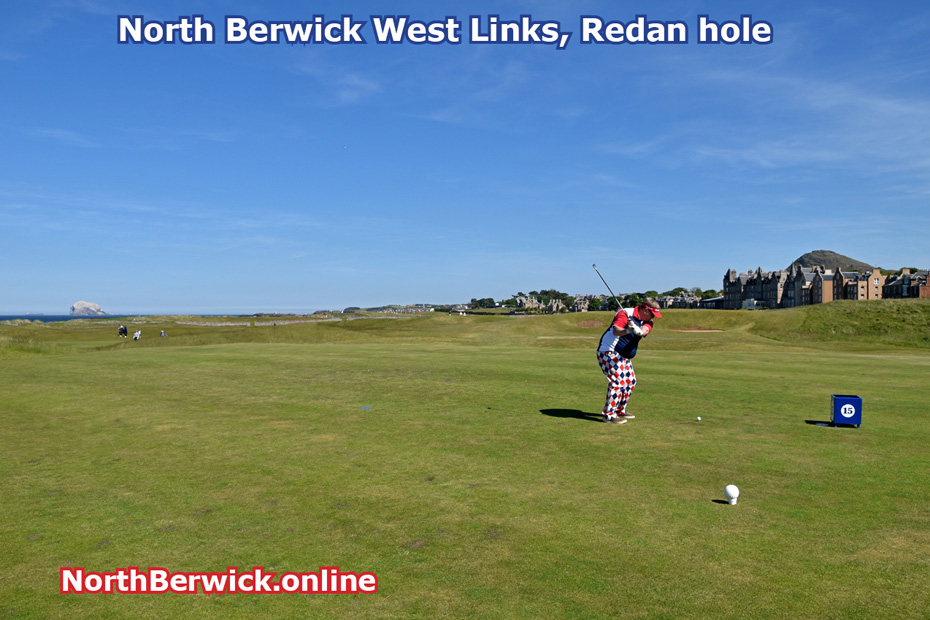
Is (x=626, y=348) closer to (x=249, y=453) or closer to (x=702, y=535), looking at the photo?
(x=702, y=535)

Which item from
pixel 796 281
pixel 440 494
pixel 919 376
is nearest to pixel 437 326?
pixel 919 376

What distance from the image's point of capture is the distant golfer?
16.2m

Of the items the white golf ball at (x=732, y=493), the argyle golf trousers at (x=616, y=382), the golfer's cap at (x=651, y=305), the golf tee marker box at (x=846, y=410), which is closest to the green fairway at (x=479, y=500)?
the white golf ball at (x=732, y=493)

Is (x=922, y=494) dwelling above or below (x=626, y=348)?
below

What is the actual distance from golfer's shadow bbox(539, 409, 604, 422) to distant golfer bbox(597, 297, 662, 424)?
2.11ft

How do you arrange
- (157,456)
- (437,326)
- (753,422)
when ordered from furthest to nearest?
(437,326) → (753,422) → (157,456)

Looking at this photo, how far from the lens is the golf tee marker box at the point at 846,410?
15.0 m

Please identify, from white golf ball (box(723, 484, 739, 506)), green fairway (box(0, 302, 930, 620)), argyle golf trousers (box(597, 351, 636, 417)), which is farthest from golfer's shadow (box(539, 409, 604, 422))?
white golf ball (box(723, 484, 739, 506))

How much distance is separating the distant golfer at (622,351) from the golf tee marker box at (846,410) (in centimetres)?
488

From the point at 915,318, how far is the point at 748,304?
13137cm

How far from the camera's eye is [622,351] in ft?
54.0

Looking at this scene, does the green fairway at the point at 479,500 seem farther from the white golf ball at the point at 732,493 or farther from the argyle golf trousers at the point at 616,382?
the argyle golf trousers at the point at 616,382

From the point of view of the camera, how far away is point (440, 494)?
9766mm

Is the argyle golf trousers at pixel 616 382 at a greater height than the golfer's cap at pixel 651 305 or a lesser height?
lesser
